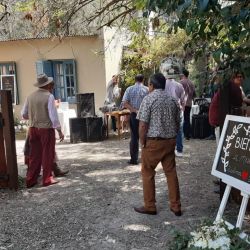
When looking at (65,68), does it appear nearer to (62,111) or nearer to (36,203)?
(62,111)

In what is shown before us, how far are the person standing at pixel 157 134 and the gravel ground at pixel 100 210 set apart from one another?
0.96 feet

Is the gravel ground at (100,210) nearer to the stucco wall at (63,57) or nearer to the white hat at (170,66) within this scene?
the stucco wall at (63,57)

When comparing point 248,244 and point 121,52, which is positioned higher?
point 121,52

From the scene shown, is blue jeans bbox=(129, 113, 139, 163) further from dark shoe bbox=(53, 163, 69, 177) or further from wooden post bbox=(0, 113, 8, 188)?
wooden post bbox=(0, 113, 8, 188)

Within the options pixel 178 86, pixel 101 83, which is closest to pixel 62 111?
pixel 101 83

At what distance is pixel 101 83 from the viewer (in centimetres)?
1432

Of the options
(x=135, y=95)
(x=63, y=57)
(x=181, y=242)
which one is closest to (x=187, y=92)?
(x=135, y=95)

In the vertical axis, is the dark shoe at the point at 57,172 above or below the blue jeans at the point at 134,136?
below

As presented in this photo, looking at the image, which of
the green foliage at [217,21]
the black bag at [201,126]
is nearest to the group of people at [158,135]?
the green foliage at [217,21]

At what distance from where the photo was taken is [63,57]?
14.7 metres

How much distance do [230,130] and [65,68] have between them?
10.9 metres

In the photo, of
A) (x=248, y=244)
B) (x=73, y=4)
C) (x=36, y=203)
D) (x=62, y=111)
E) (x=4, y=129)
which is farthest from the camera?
(x=62, y=111)

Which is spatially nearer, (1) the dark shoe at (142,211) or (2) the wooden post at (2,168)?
(1) the dark shoe at (142,211)

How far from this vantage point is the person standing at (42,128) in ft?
22.4
